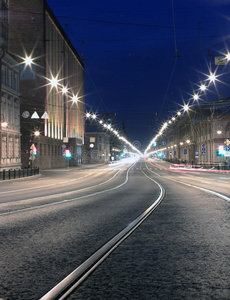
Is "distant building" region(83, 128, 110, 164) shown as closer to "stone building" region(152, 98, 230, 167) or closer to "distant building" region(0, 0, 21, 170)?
"stone building" region(152, 98, 230, 167)

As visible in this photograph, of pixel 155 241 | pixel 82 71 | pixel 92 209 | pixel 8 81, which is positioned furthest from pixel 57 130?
pixel 155 241

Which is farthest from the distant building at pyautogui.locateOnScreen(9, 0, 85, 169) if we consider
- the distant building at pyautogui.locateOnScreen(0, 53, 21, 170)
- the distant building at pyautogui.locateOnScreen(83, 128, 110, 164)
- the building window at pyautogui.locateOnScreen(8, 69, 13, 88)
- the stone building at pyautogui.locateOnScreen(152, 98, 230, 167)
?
the distant building at pyautogui.locateOnScreen(83, 128, 110, 164)

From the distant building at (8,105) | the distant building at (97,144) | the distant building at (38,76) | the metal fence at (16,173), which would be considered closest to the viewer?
the metal fence at (16,173)

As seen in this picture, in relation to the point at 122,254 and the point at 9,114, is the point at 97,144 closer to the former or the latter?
the point at 9,114

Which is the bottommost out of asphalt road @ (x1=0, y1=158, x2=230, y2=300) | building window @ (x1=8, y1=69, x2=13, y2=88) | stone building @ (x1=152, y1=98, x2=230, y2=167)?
asphalt road @ (x1=0, y1=158, x2=230, y2=300)

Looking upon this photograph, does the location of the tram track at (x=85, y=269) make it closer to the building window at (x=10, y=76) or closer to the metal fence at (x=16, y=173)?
the metal fence at (x=16, y=173)

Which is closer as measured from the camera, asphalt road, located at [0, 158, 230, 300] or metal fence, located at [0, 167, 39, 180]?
asphalt road, located at [0, 158, 230, 300]

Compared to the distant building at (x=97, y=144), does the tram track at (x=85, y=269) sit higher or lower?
lower

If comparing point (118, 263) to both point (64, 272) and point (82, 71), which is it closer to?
point (64, 272)

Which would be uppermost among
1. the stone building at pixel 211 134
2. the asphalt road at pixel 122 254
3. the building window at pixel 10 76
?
the building window at pixel 10 76

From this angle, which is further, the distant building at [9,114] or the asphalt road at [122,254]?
the distant building at [9,114]

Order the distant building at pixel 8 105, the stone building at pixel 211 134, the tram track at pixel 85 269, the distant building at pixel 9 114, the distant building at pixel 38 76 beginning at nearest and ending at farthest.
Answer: the tram track at pixel 85 269, the distant building at pixel 8 105, the distant building at pixel 9 114, the stone building at pixel 211 134, the distant building at pixel 38 76

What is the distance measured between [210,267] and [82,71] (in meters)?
107

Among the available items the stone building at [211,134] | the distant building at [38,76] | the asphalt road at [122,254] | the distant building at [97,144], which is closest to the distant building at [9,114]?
the distant building at [38,76]
